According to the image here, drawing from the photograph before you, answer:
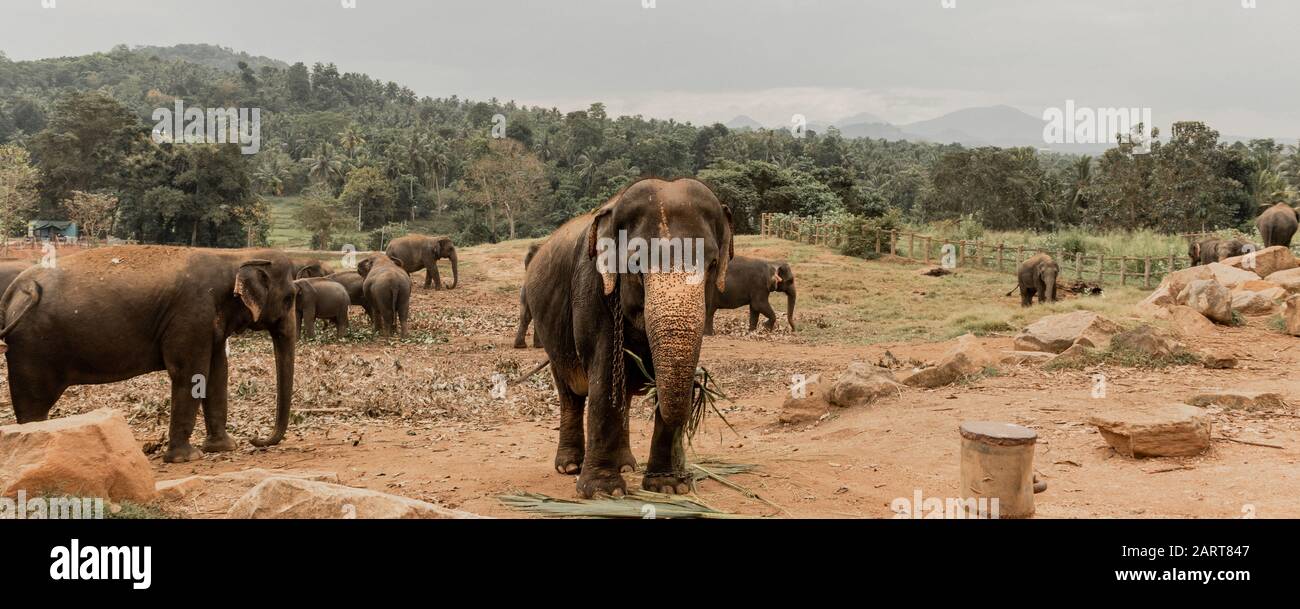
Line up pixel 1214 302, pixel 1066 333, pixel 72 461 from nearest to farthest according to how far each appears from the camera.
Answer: pixel 72 461 → pixel 1066 333 → pixel 1214 302

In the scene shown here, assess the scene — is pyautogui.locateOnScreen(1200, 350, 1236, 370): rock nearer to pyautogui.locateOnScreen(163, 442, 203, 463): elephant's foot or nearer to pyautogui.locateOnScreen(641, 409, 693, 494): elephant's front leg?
pyautogui.locateOnScreen(641, 409, 693, 494): elephant's front leg

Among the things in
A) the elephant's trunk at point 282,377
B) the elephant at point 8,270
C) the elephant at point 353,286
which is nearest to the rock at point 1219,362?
the elephant's trunk at point 282,377

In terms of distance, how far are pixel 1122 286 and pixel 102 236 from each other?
48.7 metres

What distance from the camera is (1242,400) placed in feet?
30.7

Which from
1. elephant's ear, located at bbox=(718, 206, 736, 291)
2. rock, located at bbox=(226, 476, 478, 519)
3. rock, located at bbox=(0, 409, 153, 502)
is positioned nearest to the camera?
rock, located at bbox=(226, 476, 478, 519)

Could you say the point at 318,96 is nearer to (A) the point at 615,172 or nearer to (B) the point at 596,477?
(A) the point at 615,172

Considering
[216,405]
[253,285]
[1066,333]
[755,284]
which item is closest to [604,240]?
[253,285]

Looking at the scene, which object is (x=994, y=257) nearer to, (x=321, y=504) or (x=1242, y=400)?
(x=1242, y=400)

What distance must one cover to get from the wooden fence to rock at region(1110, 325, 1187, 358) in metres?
18.4

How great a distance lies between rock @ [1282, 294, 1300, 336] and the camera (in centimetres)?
1365

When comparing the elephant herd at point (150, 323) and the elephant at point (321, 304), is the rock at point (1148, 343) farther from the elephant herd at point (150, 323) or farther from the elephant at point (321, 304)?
the elephant at point (321, 304)

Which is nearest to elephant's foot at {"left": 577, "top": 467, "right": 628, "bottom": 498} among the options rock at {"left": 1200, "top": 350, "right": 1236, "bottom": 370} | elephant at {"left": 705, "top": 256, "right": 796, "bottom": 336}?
rock at {"left": 1200, "top": 350, "right": 1236, "bottom": 370}

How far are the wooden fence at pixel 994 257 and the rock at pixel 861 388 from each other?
20.2 m

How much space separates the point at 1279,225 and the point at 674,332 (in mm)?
27992
